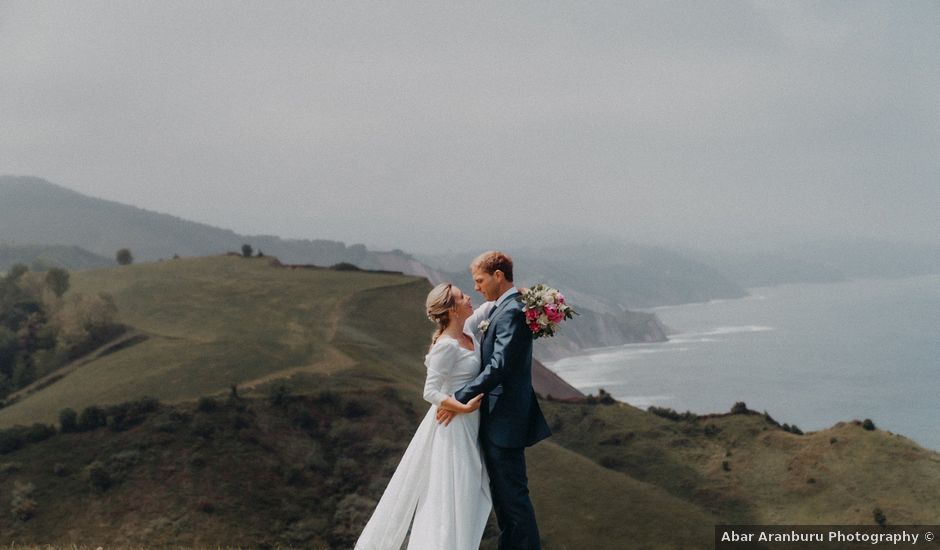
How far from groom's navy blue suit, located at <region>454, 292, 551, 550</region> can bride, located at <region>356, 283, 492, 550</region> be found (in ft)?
0.61

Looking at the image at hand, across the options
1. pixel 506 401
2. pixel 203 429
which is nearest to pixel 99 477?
pixel 203 429

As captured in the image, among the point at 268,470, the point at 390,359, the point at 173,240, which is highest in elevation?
the point at 173,240

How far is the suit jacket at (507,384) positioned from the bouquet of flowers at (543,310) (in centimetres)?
10

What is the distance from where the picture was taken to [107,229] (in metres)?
148

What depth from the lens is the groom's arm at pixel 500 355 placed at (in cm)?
928

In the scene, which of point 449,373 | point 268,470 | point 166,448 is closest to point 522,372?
point 449,373

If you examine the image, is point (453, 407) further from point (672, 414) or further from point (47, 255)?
point (47, 255)

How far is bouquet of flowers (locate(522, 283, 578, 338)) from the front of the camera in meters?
A: 9.44

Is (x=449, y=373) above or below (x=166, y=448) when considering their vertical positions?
above

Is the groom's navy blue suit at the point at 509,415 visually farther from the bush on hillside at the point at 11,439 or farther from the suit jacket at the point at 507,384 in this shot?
the bush on hillside at the point at 11,439

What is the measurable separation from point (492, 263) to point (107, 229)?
154308mm

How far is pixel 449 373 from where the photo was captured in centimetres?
964

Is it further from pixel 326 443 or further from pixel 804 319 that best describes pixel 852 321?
pixel 326 443

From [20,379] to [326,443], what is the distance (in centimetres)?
2100
